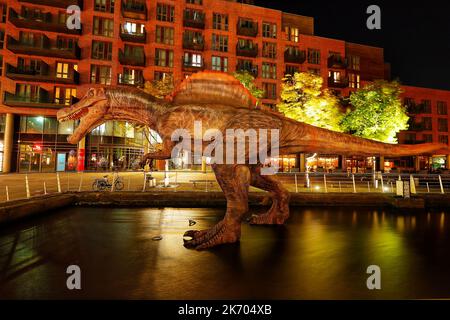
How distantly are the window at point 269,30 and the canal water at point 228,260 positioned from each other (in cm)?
3743

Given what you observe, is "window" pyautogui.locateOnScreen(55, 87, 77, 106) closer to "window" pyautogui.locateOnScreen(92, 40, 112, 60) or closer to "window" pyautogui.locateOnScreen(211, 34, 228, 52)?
"window" pyautogui.locateOnScreen(92, 40, 112, 60)

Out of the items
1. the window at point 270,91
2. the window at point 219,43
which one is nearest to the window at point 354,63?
the window at point 270,91

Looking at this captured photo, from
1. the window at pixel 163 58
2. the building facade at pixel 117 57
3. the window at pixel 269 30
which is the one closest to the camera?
the building facade at pixel 117 57

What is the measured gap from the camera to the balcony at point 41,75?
1122 inches

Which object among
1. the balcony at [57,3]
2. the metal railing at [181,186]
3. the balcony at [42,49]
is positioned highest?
the balcony at [57,3]

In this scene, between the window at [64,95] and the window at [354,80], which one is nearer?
the window at [64,95]

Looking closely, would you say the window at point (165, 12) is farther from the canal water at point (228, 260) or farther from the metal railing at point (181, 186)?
the canal water at point (228, 260)

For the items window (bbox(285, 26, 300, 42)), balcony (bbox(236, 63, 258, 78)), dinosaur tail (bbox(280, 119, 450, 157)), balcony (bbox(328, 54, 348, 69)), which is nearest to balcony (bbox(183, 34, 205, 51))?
balcony (bbox(236, 63, 258, 78))

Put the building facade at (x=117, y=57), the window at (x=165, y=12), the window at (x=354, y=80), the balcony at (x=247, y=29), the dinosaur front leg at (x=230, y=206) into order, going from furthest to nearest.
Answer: the window at (x=354, y=80)
the balcony at (x=247, y=29)
the window at (x=165, y=12)
the building facade at (x=117, y=57)
the dinosaur front leg at (x=230, y=206)
